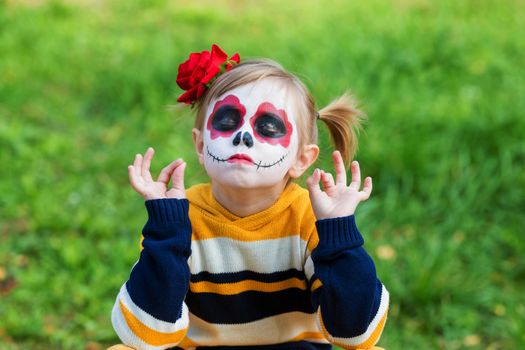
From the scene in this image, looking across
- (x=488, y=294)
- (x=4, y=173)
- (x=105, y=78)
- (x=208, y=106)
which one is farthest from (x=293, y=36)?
(x=208, y=106)

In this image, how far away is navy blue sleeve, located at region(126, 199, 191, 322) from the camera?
1.77 metres

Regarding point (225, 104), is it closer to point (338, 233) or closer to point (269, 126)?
point (269, 126)

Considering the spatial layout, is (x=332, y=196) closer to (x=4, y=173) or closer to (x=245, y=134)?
(x=245, y=134)

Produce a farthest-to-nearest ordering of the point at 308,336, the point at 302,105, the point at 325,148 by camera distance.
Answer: the point at 325,148 < the point at 308,336 < the point at 302,105

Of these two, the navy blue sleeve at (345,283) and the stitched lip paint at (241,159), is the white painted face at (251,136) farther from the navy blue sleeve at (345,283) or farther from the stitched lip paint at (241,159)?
the navy blue sleeve at (345,283)

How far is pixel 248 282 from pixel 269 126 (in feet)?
1.37

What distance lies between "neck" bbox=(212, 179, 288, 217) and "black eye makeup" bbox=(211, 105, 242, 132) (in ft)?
0.52

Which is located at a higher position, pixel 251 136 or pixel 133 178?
pixel 251 136

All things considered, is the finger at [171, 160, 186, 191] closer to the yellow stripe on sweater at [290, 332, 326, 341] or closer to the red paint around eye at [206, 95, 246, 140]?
the red paint around eye at [206, 95, 246, 140]

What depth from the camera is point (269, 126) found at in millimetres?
1842

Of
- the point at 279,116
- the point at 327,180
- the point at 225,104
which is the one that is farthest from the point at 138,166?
the point at 327,180

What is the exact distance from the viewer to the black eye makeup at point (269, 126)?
1838 mm

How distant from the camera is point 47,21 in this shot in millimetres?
6121

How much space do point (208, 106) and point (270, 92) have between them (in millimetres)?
176
